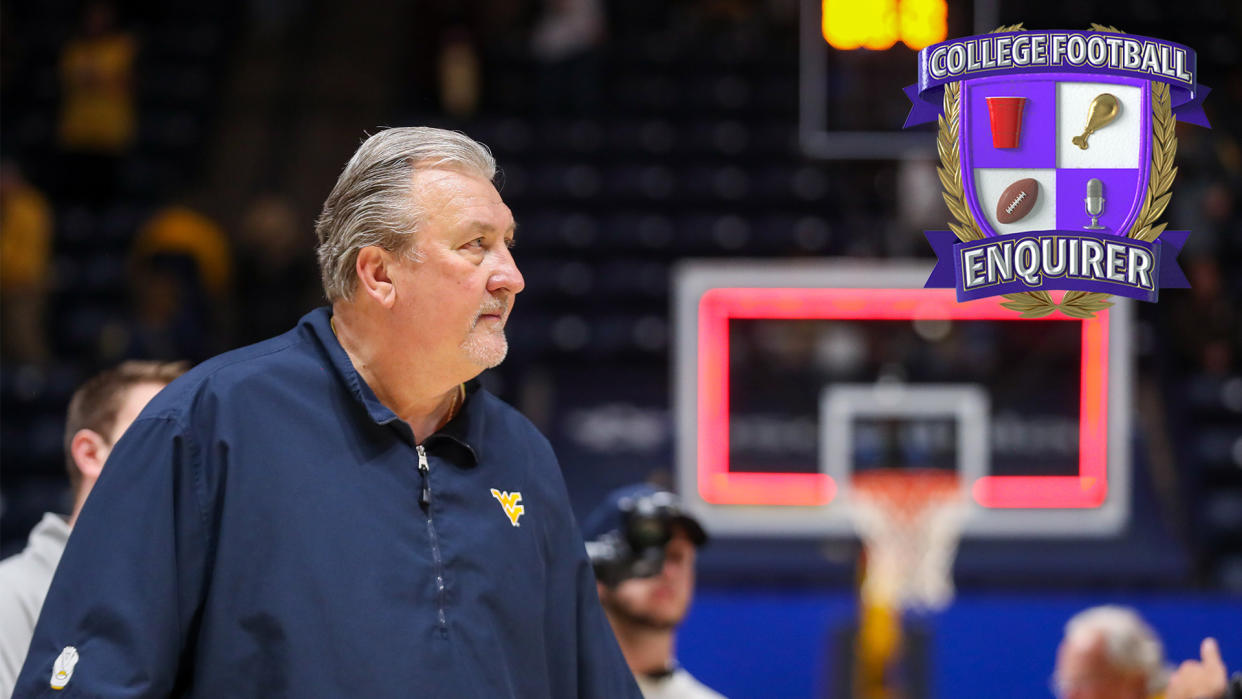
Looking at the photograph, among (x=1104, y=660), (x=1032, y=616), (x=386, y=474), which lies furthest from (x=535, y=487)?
(x=1032, y=616)

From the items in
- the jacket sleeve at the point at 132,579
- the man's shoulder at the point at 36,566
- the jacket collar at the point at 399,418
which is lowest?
the man's shoulder at the point at 36,566

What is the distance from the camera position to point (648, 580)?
361 centimetres

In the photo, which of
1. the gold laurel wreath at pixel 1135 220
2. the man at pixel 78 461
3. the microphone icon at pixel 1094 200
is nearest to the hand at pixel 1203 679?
the gold laurel wreath at pixel 1135 220

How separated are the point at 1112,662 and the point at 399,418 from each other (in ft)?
8.49

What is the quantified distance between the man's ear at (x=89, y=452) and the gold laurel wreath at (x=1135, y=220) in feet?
5.63

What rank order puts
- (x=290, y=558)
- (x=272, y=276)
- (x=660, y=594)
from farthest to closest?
(x=272, y=276), (x=660, y=594), (x=290, y=558)

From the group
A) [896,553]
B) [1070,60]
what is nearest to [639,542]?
[1070,60]

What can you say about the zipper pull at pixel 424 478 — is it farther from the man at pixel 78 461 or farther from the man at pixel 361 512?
the man at pixel 78 461

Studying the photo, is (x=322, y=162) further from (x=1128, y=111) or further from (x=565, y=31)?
(x=1128, y=111)

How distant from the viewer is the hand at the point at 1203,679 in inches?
94.6

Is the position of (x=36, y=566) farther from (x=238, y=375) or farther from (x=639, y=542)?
(x=639, y=542)

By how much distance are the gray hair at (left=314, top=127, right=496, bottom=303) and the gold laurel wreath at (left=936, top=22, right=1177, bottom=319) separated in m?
0.75

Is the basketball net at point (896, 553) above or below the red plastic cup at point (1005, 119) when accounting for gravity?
below

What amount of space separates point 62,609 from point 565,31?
31.8 ft
